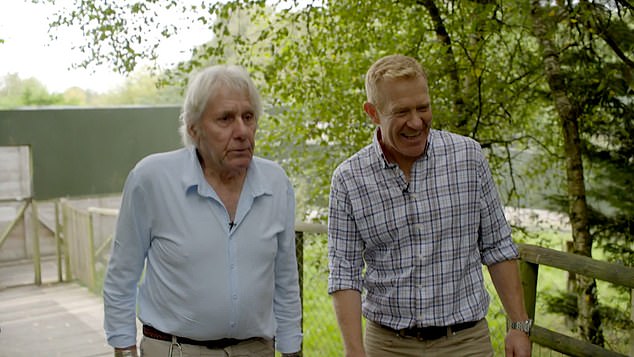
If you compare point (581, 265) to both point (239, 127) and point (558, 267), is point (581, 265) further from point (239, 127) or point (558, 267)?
point (239, 127)

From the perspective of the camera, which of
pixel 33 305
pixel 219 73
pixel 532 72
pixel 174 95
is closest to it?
pixel 219 73

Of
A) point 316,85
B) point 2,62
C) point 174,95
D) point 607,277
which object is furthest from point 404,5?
point 174,95

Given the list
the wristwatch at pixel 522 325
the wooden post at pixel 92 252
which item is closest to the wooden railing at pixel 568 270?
the wristwatch at pixel 522 325

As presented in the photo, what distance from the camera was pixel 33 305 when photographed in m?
6.76

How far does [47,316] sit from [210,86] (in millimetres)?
5089

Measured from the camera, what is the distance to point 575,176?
498 cm

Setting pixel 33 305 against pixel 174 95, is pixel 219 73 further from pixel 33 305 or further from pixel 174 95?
pixel 174 95

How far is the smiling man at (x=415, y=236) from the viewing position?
1.94 meters

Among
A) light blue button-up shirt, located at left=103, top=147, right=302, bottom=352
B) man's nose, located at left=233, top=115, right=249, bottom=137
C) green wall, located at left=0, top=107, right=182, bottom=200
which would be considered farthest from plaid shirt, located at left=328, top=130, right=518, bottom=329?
green wall, located at left=0, top=107, right=182, bottom=200

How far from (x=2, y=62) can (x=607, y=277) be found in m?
6.43

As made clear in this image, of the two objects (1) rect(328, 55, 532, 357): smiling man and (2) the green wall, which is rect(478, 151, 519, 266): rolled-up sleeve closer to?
(1) rect(328, 55, 532, 357): smiling man

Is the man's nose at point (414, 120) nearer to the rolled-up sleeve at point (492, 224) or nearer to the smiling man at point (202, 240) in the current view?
the rolled-up sleeve at point (492, 224)

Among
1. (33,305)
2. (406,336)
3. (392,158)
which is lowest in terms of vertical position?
(33,305)

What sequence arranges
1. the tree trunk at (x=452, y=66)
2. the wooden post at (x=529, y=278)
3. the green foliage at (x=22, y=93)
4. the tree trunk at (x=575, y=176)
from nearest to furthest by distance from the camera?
the wooden post at (x=529, y=278) < the tree trunk at (x=452, y=66) < the tree trunk at (x=575, y=176) < the green foliage at (x=22, y=93)
